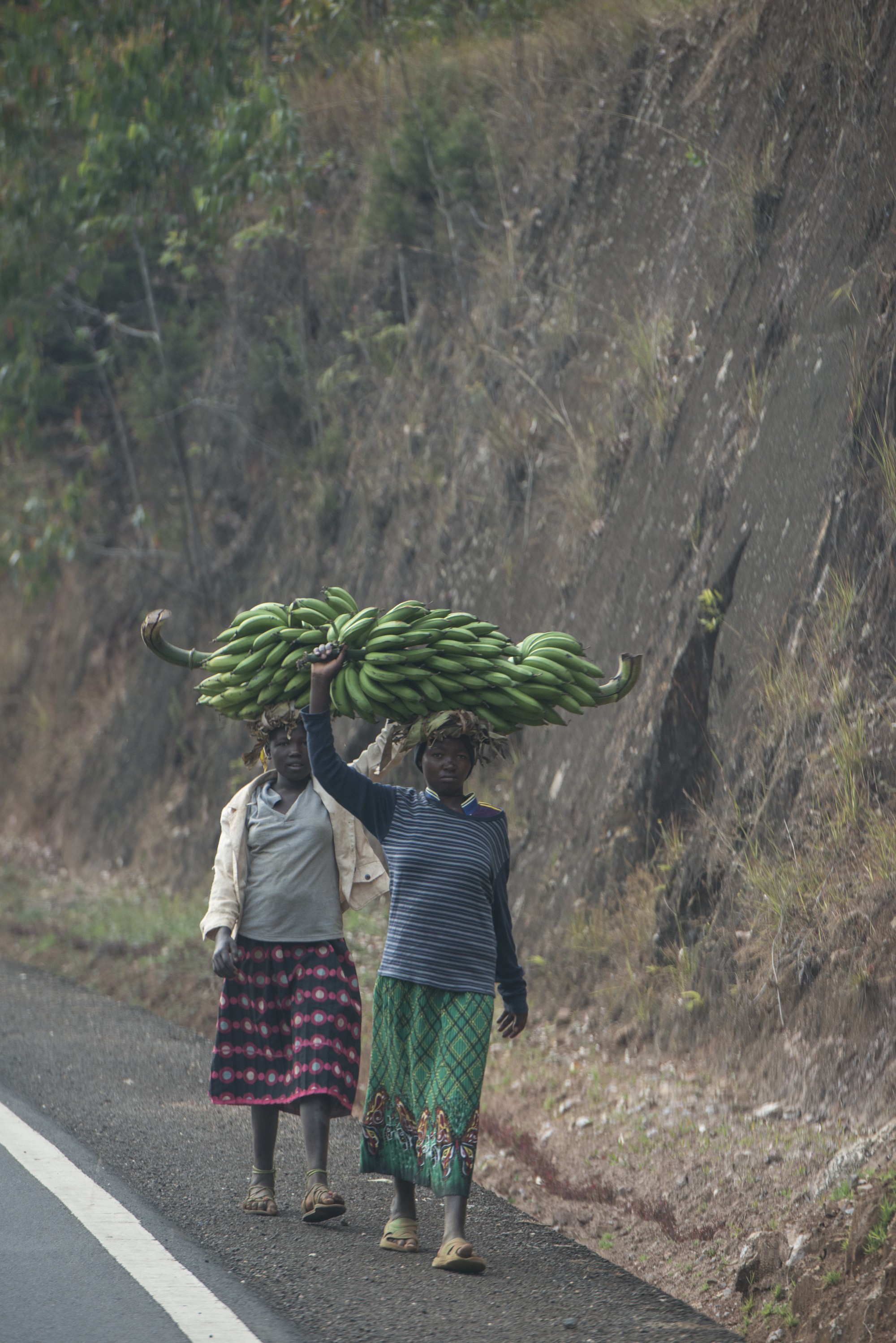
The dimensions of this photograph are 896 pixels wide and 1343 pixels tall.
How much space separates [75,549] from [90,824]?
3286mm

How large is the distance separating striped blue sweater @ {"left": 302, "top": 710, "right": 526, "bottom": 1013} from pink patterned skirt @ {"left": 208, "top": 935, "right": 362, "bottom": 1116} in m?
0.40

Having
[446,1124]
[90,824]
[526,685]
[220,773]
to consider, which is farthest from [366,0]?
[446,1124]

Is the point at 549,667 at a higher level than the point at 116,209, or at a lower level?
lower

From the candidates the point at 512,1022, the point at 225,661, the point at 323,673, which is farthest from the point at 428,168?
the point at 512,1022

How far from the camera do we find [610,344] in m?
10.0

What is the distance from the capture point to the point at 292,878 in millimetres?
5051

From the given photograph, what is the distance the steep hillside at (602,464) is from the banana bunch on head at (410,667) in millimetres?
2008

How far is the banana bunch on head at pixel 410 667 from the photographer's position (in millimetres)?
4633

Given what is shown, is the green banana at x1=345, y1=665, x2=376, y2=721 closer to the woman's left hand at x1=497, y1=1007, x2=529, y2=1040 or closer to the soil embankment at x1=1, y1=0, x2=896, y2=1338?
the woman's left hand at x1=497, y1=1007, x2=529, y2=1040

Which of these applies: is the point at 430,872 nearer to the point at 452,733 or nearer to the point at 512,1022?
the point at 452,733

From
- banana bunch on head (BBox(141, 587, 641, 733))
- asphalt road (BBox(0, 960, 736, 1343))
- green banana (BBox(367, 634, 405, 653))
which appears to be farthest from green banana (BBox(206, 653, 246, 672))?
asphalt road (BBox(0, 960, 736, 1343))

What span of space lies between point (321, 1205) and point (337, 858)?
1.22 m

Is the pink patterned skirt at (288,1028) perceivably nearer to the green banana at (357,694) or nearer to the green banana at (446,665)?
the green banana at (357,694)

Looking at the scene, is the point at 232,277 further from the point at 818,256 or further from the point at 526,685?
the point at 526,685
